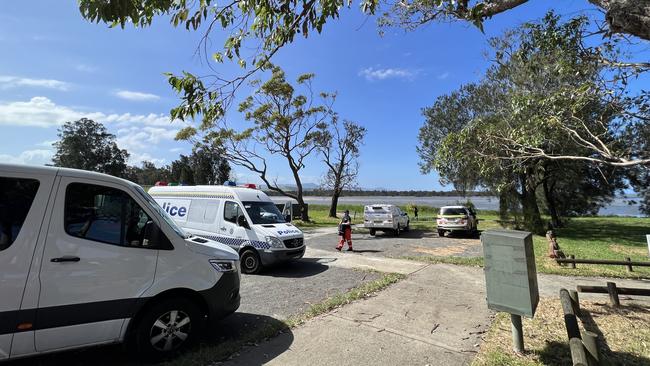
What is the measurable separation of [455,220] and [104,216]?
19736mm

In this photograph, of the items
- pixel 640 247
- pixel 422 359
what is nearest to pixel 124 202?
pixel 422 359

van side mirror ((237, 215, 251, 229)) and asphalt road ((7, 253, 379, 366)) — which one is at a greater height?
van side mirror ((237, 215, 251, 229))

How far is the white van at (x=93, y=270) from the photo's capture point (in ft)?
11.9

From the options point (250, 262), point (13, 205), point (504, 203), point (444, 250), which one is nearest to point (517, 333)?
point (13, 205)

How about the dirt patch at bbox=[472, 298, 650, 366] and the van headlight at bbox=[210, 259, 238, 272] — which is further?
the van headlight at bbox=[210, 259, 238, 272]

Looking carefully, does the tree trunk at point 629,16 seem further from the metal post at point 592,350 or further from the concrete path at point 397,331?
the concrete path at point 397,331

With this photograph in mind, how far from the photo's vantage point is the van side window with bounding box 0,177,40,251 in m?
3.59

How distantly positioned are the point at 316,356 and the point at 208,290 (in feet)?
5.28

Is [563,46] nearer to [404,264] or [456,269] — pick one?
[456,269]

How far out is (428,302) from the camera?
23.1ft

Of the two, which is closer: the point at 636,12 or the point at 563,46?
the point at 636,12

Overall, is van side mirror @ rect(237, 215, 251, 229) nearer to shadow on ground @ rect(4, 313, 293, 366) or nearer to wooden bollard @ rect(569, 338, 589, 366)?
shadow on ground @ rect(4, 313, 293, 366)

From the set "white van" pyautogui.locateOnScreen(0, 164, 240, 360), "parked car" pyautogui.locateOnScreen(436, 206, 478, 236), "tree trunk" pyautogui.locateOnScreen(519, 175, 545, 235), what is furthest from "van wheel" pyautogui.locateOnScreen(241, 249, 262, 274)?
"tree trunk" pyautogui.locateOnScreen(519, 175, 545, 235)

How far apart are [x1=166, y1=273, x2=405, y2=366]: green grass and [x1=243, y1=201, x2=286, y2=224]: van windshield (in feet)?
12.8
